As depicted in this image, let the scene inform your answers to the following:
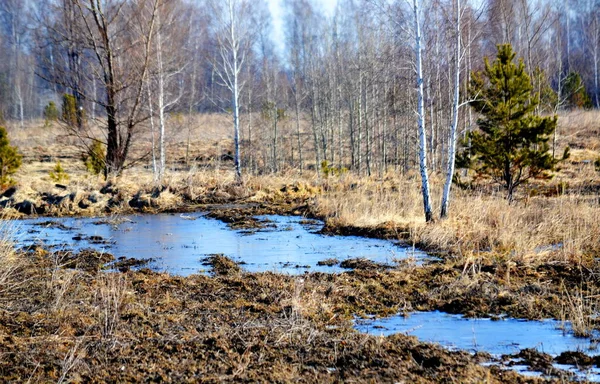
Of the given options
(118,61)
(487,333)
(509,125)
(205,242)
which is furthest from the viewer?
(118,61)

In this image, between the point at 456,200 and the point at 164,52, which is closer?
the point at 456,200

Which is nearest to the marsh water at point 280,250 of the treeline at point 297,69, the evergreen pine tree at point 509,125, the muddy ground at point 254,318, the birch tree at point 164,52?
the muddy ground at point 254,318

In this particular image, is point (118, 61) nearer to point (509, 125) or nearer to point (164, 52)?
point (164, 52)

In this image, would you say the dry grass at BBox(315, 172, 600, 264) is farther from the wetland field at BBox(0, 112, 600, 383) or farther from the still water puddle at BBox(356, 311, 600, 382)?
the still water puddle at BBox(356, 311, 600, 382)

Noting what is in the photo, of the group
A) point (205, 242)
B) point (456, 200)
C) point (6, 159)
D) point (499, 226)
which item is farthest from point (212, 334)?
point (6, 159)

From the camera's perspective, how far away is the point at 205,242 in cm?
1395

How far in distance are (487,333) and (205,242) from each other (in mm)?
8020

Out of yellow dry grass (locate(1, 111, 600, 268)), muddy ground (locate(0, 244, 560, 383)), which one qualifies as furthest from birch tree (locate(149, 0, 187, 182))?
muddy ground (locate(0, 244, 560, 383))

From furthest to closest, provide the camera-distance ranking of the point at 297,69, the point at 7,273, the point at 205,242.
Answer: the point at 297,69 < the point at 205,242 < the point at 7,273

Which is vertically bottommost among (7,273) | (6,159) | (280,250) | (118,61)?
(280,250)

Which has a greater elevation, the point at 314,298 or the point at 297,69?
the point at 297,69

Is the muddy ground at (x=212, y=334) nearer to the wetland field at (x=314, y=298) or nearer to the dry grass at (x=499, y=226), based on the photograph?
the wetland field at (x=314, y=298)

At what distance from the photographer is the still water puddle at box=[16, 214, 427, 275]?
11430 mm

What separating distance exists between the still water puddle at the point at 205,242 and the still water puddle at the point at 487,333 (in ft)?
10.3
